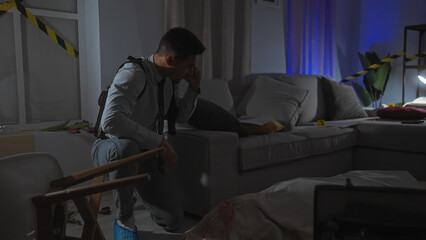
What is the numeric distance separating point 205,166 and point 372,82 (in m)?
3.72

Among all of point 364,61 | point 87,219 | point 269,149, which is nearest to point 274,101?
point 269,149

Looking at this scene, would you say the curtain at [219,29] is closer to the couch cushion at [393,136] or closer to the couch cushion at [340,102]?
the couch cushion at [340,102]

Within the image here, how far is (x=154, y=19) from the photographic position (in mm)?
2992

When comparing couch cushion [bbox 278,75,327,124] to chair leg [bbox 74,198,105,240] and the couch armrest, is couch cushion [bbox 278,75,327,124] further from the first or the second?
chair leg [bbox 74,198,105,240]

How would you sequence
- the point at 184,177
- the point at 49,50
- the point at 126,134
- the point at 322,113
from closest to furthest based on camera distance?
the point at 126,134 < the point at 184,177 < the point at 49,50 < the point at 322,113

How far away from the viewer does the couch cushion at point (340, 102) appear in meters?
3.62

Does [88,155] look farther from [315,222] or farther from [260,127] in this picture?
[315,222]

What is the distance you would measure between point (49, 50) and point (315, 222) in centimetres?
242

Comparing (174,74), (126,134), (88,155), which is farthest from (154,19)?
(126,134)

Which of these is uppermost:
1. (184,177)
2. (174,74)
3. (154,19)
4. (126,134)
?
(154,19)

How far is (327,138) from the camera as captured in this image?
280cm

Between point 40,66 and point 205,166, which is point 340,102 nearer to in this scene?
point 205,166

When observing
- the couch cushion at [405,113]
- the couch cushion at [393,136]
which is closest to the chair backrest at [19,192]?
the couch cushion at [393,136]

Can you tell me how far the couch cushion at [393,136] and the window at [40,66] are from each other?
2304 millimetres
